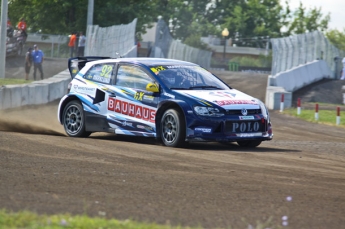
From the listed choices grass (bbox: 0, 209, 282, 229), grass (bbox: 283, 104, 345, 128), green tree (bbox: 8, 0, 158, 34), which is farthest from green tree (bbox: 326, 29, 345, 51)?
grass (bbox: 0, 209, 282, 229)

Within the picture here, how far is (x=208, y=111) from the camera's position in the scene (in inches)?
459

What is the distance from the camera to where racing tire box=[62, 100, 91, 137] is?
13430 millimetres

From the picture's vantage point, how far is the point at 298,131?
59.4ft

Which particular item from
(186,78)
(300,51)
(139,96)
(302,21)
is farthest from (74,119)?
(302,21)

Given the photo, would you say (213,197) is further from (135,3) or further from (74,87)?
(135,3)

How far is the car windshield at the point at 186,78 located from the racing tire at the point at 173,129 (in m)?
0.57

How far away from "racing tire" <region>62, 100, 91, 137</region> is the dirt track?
1.36 metres

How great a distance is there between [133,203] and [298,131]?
12041 mm

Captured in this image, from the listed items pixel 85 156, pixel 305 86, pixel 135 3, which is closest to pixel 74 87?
pixel 85 156

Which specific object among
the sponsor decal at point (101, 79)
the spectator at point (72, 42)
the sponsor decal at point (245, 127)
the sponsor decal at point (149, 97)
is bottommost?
the sponsor decal at point (245, 127)

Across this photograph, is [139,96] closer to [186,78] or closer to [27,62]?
[186,78]

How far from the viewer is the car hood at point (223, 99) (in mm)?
11727

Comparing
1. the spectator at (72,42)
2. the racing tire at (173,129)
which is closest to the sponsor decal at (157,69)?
the racing tire at (173,129)

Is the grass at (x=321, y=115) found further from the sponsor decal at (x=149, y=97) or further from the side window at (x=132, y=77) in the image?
the sponsor decal at (x=149, y=97)
